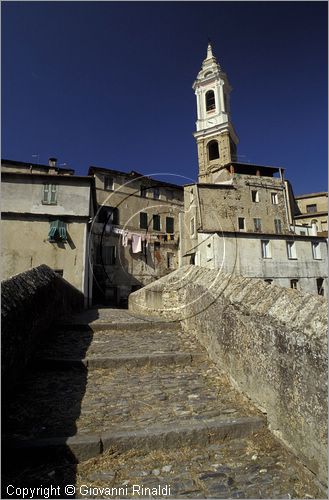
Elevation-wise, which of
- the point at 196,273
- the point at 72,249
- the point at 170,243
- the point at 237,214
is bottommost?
the point at 196,273

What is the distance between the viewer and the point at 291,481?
8.31ft

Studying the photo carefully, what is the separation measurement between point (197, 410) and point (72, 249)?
15.8 m

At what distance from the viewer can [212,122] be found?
42.8 metres

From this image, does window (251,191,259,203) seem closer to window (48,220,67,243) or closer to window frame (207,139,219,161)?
Result: window frame (207,139,219,161)

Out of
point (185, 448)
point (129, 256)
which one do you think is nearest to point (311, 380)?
point (185, 448)

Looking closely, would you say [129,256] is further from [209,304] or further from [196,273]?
[209,304]

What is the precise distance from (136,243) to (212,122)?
23455 millimetres

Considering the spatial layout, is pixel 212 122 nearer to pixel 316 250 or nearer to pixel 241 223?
pixel 241 223

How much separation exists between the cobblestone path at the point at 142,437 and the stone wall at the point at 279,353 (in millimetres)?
225

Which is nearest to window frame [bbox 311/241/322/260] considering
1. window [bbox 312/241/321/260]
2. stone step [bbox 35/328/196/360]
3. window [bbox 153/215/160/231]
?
window [bbox 312/241/321/260]

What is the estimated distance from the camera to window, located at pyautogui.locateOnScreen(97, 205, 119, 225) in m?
30.0

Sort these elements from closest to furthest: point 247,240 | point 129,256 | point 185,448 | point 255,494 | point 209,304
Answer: point 255,494
point 185,448
point 209,304
point 247,240
point 129,256

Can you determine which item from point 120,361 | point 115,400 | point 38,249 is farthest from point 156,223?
point 115,400

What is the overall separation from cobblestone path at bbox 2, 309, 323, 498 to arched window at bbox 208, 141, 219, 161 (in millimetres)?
41433
